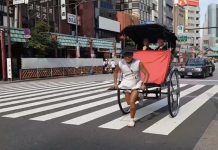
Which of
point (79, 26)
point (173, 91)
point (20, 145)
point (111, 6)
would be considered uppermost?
point (111, 6)

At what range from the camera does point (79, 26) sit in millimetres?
56188

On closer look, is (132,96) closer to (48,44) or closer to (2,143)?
(2,143)

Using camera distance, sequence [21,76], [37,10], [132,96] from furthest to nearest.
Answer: [37,10], [21,76], [132,96]

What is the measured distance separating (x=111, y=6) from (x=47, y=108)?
59.7 metres

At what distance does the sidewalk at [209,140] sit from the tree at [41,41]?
28724 millimetres

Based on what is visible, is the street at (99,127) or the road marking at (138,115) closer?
the street at (99,127)

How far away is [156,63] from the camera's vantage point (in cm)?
944

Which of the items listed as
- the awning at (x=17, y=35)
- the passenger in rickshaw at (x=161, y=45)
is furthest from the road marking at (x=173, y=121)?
the awning at (x=17, y=35)

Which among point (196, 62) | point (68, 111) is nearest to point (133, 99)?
point (68, 111)

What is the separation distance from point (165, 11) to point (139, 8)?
2624 centimetres

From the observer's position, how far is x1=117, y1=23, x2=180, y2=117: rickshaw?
361 inches

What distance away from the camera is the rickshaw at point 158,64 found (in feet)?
30.1

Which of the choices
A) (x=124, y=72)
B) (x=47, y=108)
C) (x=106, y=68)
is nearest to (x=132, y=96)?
(x=124, y=72)

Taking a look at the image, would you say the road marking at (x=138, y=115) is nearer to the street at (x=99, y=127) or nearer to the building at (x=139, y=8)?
the street at (x=99, y=127)
